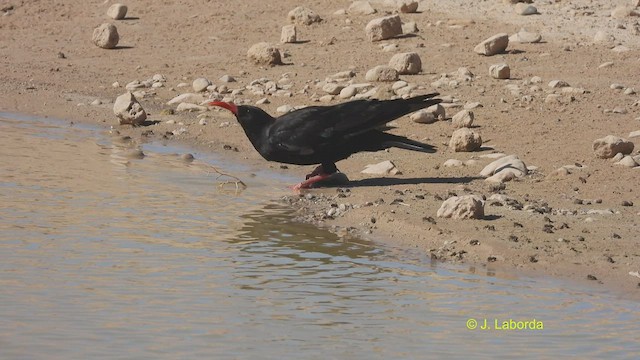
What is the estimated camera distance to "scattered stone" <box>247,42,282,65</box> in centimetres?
1644

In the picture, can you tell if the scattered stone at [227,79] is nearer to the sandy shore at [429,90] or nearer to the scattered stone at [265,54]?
the sandy shore at [429,90]

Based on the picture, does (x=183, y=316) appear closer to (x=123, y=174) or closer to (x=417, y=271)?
(x=417, y=271)

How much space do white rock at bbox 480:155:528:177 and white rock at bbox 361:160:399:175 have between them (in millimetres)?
826

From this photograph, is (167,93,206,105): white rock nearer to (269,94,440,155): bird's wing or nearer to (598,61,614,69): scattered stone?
(269,94,440,155): bird's wing

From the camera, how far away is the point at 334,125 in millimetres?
10836

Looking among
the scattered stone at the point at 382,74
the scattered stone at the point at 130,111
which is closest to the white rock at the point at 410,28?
the scattered stone at the point at 382,74

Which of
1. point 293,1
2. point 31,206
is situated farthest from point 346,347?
point 293,1

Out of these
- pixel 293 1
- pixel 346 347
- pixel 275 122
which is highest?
pixel 293 1

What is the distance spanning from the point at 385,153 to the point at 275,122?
70.2 inches

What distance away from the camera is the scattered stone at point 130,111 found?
14.1m

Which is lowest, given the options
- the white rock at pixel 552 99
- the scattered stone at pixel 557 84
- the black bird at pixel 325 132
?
the black bird at pixel 325 132

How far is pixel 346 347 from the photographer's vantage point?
6176 mm

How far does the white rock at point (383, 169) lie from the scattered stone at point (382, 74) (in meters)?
3.39

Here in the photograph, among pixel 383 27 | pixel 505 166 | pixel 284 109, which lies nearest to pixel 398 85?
pixel 284 109
